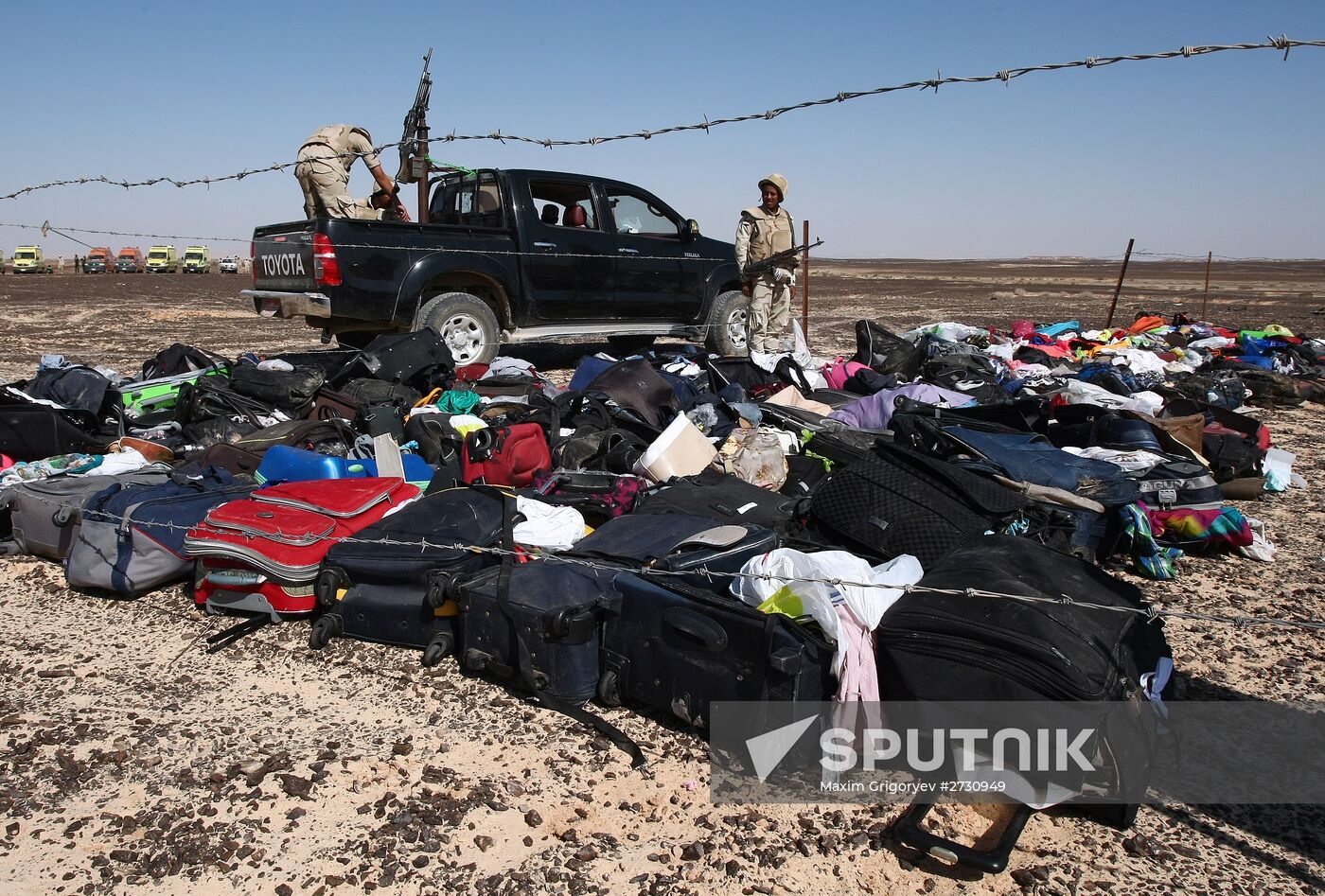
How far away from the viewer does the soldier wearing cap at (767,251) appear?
9.22 meters

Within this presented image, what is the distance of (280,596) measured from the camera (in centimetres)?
369

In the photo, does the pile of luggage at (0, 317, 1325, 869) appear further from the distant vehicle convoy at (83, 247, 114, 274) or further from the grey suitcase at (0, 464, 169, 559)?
the distant vehicle convoy at (83, 247, 114, 274)

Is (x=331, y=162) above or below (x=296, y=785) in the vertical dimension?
above

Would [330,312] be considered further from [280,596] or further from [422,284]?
[280,596]

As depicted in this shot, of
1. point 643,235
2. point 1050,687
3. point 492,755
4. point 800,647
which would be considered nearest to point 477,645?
point 492,755

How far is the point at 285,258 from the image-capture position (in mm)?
7879

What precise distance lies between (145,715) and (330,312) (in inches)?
202

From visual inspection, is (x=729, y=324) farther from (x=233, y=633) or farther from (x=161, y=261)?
(x=161, y=261)

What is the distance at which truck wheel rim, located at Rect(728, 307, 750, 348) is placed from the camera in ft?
32.8

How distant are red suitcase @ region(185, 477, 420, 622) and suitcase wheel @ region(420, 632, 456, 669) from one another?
668 mm

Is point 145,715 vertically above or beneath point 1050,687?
beneath

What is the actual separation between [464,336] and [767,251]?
328 centimetres

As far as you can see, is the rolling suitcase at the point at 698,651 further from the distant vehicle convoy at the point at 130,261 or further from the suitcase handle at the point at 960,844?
the distant vehicle convoy at the point at 130,261

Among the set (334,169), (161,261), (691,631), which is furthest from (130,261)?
(691,631)
